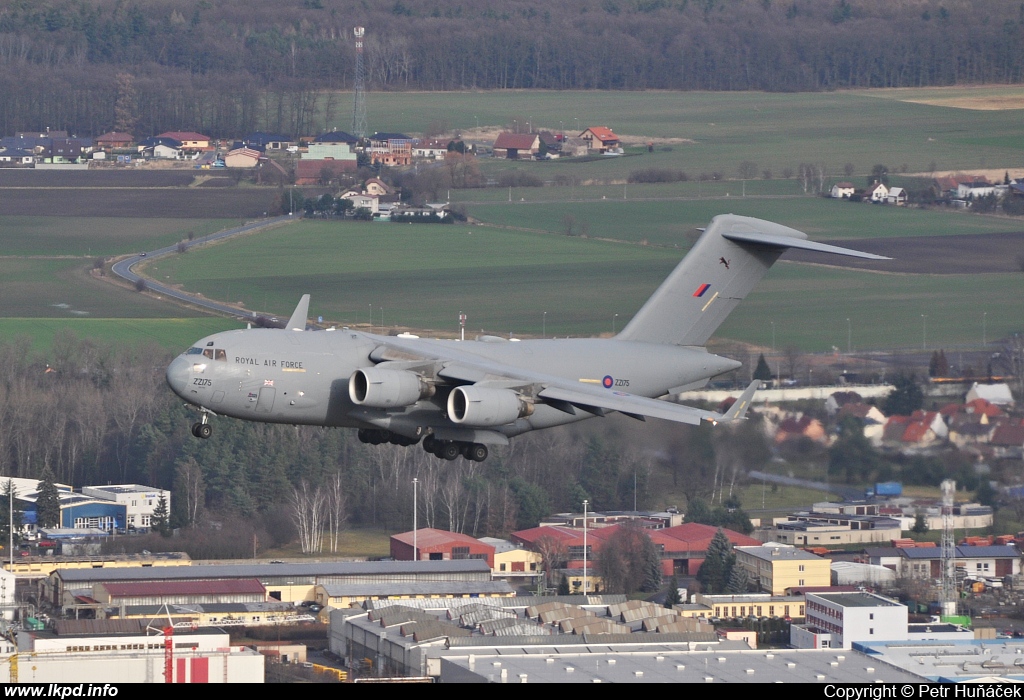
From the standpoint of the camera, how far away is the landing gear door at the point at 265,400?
29194 mm

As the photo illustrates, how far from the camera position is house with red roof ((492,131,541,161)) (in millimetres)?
119938

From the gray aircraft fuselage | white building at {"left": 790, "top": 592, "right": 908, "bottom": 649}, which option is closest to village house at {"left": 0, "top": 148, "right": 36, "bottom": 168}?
white building at {"left": 790, "top": 592, "right": 908, "bottom": 649}

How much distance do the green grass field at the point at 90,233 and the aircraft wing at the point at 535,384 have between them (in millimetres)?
67794

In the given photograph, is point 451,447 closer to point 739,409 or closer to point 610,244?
point 739,409

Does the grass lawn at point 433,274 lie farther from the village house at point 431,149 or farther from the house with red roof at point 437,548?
the village house at point 431,149

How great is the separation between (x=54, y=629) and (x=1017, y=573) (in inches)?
983

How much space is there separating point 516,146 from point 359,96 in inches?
973

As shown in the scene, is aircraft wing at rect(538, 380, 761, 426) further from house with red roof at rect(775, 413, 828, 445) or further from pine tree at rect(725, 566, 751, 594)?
pine tree at rect(725, 566, 751, 594)

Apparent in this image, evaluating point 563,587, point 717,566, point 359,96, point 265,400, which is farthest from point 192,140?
point 265,400

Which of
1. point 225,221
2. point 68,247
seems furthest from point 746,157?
point 68,247

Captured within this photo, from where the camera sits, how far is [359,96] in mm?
142250

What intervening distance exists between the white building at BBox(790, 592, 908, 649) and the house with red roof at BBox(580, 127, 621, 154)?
249 ft

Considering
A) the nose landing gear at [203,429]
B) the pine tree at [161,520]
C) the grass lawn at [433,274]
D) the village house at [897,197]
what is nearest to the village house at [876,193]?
the village house at [897,197]

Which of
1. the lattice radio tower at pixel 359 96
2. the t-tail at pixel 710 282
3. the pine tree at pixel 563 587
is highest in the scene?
the lattice radio tower at pixel 359 96
